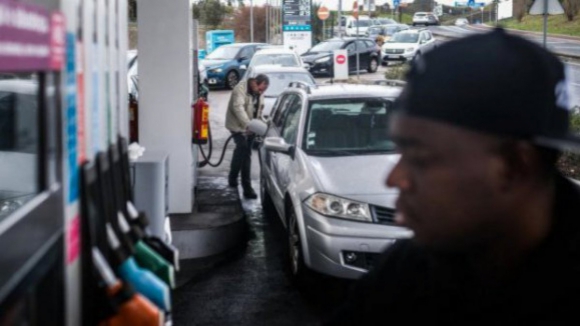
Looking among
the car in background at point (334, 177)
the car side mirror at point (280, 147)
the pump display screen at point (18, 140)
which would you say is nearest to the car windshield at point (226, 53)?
the car in background at point (334, 177)

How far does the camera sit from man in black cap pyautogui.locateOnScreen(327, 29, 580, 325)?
59.3 inches

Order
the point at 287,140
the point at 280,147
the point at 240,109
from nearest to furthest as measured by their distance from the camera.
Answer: the point at 280,147
the point at 287,140
the point at 240,109

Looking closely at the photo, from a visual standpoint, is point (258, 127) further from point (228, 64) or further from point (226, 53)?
point (226, 53)

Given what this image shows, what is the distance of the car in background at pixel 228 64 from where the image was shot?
31.5 metres

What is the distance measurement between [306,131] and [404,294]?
693 cm

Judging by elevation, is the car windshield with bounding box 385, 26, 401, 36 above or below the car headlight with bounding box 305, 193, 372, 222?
above

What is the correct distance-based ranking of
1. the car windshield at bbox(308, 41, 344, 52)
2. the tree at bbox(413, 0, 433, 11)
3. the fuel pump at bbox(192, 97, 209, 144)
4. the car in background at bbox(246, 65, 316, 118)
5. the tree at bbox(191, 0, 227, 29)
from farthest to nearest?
the tree at bbox(413, 0, 433, 11) → the tree at bbox(191, 0, 227, 29) → the car windshield at bbox(308, 41, 344, 52) → the car in background at bbox(246, 65, 316, 118) → the fuel pump at bbox(192, 97, 209, 144)

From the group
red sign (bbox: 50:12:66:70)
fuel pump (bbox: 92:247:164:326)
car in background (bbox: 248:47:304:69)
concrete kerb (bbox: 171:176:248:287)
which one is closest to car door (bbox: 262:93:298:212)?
concrete kerb (bbox: 171:176:248:287)

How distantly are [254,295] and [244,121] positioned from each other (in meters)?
4.50

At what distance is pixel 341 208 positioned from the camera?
7234 mm

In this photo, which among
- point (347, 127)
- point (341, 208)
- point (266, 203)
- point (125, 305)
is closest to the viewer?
point (125, 305)

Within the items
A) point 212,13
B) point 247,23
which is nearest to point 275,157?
point 247,23

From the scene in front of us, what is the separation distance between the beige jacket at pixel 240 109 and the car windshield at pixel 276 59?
50.7 ft

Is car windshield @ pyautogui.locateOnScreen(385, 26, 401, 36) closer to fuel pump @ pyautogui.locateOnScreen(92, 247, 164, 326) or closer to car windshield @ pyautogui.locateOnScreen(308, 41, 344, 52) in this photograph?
car windshield @ pyautogui.locateOnScreen(308, 41, 344, 52)
